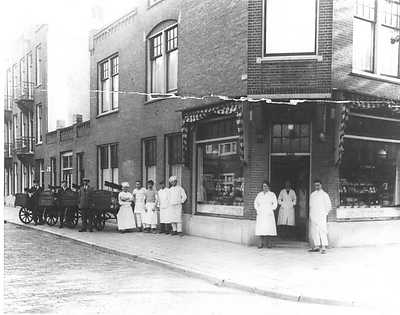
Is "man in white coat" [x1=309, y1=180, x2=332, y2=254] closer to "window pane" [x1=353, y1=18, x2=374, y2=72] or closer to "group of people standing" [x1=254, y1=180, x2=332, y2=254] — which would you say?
"group of people standing" [x1=254, y1=180, x2=332, y2=254]

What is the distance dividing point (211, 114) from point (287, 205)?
3456 millimetres

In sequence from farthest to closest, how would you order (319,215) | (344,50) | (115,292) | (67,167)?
(67,167), (344,50), (319,215), (115,292)

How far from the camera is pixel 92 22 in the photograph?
26.4 m

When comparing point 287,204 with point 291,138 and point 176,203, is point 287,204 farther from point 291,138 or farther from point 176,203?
point 176,203

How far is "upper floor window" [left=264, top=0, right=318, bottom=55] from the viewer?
41.0ft

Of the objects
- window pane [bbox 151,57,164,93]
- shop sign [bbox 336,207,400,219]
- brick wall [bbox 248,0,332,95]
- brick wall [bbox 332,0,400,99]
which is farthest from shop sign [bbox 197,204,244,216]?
window pane [bbox 151,57,164,93]

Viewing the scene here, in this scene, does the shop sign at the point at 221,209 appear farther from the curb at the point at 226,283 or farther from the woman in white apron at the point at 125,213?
the curb at the point at 226,283

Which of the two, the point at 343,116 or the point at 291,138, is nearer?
the point at 343,116

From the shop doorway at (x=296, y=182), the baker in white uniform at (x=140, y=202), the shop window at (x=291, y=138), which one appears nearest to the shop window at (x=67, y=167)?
the baker in white uniform at (x=140, y=202)

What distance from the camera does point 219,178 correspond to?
14.4m

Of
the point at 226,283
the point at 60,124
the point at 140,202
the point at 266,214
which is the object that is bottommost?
the point at 226,283

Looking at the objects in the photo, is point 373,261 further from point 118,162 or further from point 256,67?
point 118,162

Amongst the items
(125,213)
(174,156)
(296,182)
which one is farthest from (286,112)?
(125,213)

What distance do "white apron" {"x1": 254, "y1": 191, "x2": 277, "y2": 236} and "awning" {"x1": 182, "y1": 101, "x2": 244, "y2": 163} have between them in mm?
1295
